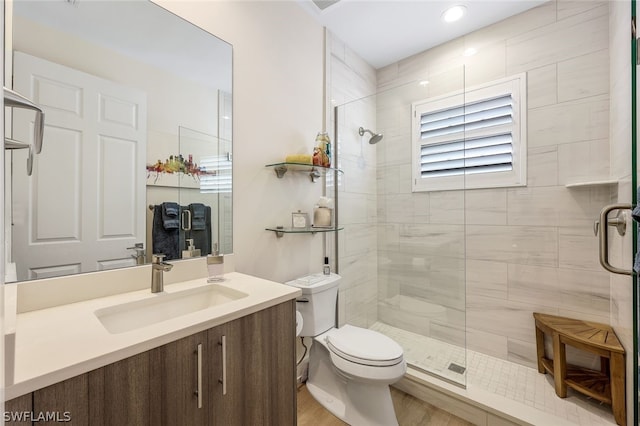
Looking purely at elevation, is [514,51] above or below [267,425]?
above

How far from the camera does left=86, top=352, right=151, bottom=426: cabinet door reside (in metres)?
0.64

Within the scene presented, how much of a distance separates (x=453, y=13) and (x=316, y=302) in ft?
7.14

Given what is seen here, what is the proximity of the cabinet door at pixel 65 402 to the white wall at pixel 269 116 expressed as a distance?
2.95ft

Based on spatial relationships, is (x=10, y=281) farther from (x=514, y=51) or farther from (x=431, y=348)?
(x=514, y=51)

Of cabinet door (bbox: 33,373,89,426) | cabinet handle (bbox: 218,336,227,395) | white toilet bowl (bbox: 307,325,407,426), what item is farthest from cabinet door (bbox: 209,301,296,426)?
white toilet bowl (bbox: 307,325,407,426)

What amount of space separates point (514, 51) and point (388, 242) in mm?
1670

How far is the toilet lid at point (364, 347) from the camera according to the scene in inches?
57.8

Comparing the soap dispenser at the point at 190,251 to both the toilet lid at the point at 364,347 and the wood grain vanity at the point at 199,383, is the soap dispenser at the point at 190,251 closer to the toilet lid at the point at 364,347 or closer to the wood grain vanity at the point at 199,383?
the wood grain vanity at the point at 199,383

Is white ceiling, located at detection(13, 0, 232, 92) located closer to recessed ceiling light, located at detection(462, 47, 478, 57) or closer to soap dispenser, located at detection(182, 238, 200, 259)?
soap dispenser, located at detection(182, 238, 200, 259)

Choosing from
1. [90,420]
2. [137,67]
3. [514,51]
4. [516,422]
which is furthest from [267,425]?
[514,51]

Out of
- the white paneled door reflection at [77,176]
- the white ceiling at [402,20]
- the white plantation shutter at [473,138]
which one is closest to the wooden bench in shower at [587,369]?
the white plantation shutter at [473,138]

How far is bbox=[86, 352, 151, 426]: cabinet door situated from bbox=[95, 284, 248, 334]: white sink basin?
330mm

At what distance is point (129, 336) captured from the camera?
0.73 m

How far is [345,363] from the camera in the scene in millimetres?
1513
